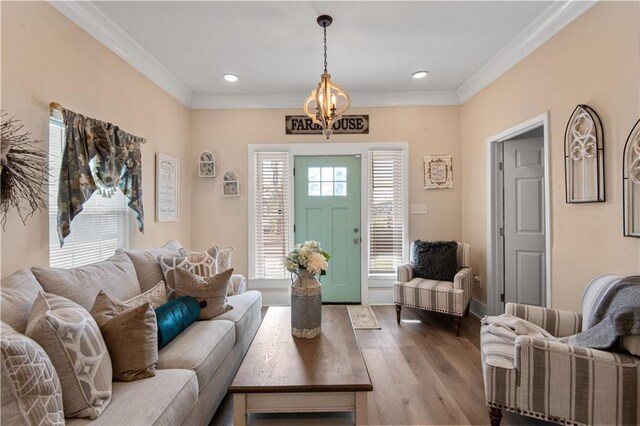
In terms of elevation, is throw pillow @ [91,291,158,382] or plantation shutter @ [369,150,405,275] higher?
plantation shutter @ [369,150,405,275]

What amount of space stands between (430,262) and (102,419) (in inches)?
124

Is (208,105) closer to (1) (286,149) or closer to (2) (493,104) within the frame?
(1) (286,149)

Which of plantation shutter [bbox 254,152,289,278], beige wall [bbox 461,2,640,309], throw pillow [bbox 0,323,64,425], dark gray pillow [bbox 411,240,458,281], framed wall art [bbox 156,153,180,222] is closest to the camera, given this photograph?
throw pillow [bbox 0,323,64,425]

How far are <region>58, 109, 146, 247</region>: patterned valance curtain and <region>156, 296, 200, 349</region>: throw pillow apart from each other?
85 cm

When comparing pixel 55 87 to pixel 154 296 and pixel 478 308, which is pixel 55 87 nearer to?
pixel 154 296

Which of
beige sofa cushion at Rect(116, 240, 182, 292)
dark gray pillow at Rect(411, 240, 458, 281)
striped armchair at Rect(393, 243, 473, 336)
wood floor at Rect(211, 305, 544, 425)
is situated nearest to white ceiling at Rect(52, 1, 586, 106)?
beige sofa cushion at Rect(116, 240, 182, 292)

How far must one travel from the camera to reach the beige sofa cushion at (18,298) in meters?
1.34

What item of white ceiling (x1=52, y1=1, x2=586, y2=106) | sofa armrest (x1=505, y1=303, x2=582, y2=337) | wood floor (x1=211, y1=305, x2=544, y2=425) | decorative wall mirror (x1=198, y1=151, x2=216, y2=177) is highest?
white ceiling (x1=52, y1=1, x2=586, y2=106)

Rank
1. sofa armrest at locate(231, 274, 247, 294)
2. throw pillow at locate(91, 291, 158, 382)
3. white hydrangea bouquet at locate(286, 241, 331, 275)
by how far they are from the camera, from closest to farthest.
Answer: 1. throw pillow at locate(91, 291, 158, 382)
2. white hydrangea bouquet at locate(286, 241, 331, 275)
3. sofa armrest at locate(231, 274, 247, 294)

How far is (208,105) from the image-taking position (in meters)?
4.13

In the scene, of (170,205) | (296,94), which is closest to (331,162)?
(296,94)

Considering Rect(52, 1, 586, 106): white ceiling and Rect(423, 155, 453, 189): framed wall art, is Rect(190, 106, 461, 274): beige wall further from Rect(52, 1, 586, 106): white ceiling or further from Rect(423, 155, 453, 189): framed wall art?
Rect(52, 1, 586, 106): white ceiling

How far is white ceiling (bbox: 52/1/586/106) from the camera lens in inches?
91.3

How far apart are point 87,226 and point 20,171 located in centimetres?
75
